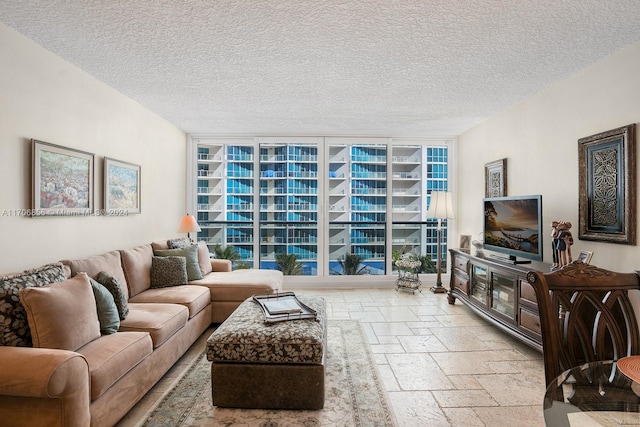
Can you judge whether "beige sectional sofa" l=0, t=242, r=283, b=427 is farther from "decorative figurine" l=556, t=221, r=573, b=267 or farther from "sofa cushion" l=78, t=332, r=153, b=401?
"decorative figurine" l=556, t=221, r=573, b=267

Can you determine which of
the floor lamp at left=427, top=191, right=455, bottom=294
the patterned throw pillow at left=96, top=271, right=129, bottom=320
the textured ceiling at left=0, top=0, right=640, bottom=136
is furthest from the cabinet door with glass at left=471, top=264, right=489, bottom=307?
the patterned throw pillow at left=96, top=271, right=129, bottom=320

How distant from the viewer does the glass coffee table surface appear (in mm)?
983

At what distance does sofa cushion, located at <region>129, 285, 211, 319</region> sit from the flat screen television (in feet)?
10.5

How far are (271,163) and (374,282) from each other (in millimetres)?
2664

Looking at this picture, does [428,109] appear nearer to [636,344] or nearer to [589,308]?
[589,308]

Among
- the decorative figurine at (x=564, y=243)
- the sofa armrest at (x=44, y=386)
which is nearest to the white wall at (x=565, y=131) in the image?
the decorative figurine at (x=564, y=243)

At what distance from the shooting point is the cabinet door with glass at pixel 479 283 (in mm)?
3822

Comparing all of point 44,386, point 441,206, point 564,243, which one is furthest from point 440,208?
point 44,386

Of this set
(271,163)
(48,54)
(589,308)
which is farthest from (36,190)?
(589,308)

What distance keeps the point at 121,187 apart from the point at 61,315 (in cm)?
210

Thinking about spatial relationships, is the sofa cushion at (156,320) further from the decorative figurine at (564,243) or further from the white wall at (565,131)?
the white wall at (565,131)

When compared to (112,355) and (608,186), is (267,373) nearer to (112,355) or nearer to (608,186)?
(112,355)

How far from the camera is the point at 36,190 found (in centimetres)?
260

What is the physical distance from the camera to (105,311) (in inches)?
93.6
